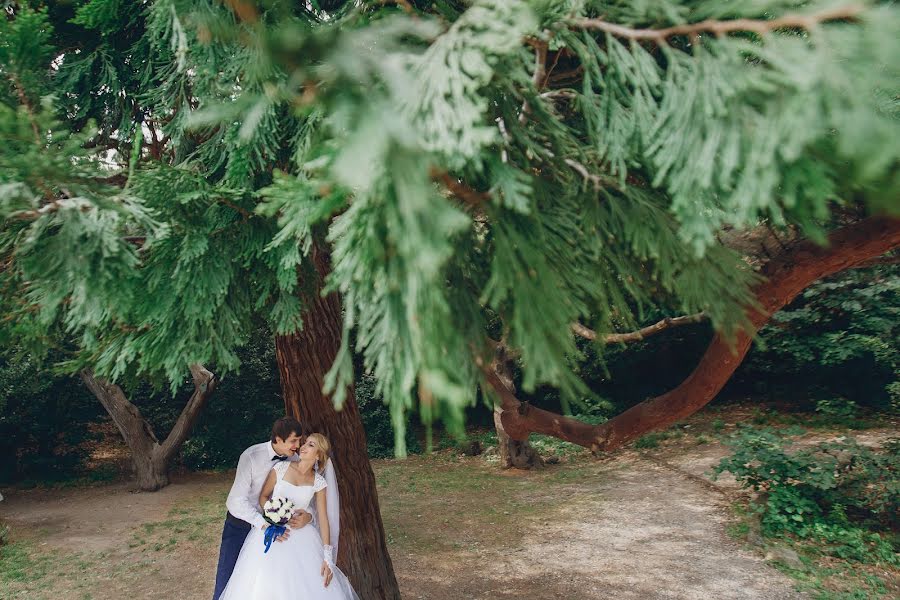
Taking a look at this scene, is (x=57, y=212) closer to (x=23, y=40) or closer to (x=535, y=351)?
(x=23, y=40)

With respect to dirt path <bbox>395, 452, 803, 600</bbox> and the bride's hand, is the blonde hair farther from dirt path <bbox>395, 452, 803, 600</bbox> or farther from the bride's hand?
dirt path <bbox>395, 452, 803, 600</bbox>

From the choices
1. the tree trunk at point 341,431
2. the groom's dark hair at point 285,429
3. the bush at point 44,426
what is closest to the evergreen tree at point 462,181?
the groom's dark hair at point 285,429

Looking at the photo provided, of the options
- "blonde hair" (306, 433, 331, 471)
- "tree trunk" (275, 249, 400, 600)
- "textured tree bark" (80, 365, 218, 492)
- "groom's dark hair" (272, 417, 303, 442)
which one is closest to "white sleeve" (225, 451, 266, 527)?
"groom's dark hair" (272, 417, 303, 442)

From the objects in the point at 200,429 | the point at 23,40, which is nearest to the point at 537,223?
the point at 23,40

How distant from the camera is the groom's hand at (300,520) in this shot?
461 cm

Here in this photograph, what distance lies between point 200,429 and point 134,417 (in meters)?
1.75

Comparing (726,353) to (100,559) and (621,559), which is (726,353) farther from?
(100,559)

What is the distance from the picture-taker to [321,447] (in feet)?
15.6

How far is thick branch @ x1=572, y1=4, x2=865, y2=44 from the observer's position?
171 cm

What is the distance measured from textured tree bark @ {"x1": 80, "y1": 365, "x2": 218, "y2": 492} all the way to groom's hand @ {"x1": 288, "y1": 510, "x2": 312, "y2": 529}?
7286mm

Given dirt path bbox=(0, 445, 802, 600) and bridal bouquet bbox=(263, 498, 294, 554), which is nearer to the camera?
bridal bouquet bbox=(263, 498, 294, 554)

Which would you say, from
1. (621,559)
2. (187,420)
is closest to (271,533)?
(621,559)

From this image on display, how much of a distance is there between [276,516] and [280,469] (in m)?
0.38

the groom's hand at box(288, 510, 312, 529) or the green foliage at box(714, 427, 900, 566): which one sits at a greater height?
the groom's hand at box(288, 510, 312, 529)
